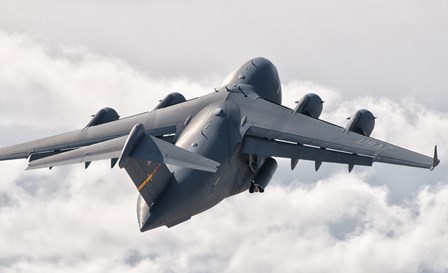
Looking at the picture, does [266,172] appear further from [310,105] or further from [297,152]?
[310,105]

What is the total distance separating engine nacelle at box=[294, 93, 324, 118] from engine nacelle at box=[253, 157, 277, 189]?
290 centimetres

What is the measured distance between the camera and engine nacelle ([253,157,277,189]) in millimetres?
41188

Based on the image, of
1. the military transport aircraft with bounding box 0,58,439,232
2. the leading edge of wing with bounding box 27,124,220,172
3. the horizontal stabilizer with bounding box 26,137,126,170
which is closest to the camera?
the leading edge of wing with bounding box 27,124,220,172

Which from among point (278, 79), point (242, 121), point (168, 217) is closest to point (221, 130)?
point (242, 121)

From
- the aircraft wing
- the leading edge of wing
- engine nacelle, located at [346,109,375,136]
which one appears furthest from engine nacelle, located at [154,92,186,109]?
the leading edge of wing

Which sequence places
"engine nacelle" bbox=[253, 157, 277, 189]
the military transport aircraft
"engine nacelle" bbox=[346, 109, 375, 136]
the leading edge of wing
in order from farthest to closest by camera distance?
"engine nacelle" bbox=[346, 109, 375, 136] < "engine nacelle" bbox=[253, 157, 277, 189] < the military transport aircraft < the leading edge of wing

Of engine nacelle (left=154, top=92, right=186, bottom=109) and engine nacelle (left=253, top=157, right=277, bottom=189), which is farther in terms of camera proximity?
engine nacelle (left=154, top=92, right=186, bottom=109)

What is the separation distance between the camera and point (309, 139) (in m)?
39.8

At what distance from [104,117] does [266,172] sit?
824 cm

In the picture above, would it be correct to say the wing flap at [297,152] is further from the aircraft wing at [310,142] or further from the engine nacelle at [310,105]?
the engine nacelle at [310,105]

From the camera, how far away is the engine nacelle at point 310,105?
1722 inches

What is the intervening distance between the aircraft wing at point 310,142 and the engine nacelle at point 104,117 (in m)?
6.72

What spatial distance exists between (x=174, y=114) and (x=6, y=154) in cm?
688

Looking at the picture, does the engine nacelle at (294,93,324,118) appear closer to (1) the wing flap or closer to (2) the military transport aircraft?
(2) the military transport aircraft
